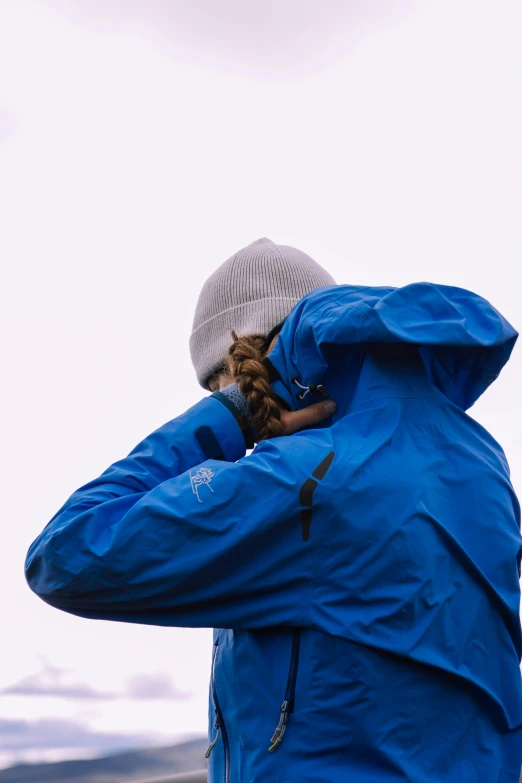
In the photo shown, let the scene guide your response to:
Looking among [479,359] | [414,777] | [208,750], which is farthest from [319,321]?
[208,750]

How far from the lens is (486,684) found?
1.83m

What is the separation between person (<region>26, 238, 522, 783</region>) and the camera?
1758 millimetres

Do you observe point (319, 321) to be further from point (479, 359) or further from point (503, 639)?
point (503, 639)

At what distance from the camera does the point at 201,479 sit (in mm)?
1837

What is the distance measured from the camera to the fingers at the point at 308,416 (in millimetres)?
2049

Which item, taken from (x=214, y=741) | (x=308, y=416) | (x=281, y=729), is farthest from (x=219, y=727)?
(x=308, y=416)

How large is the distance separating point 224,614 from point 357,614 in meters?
0.28

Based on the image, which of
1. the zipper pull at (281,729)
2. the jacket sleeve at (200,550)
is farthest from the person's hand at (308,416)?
the zipper pull at (281,729)

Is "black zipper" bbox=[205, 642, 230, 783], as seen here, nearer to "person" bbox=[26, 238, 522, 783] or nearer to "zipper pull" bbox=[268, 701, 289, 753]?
"person" bbox=[26, 238, 522, 783]

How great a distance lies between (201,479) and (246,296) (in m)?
1.20

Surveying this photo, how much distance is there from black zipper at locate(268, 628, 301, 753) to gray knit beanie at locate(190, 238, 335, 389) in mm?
1219

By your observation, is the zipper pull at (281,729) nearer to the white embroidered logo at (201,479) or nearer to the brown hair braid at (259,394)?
the white embroidered logo at (201,479)

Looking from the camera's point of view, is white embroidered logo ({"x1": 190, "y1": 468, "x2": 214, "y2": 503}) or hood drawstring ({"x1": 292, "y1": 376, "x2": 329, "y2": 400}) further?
hood drawstring ({"x1": 292, "y1": 376, "x2": 329, "y2": 400})

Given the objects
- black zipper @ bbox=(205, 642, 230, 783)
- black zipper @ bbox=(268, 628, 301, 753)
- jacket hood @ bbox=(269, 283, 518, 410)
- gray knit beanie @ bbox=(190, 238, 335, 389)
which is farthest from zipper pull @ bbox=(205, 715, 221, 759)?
gray knit beanie @ bbox=(190, 238, 335, 389)
